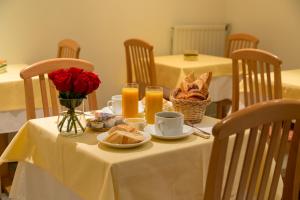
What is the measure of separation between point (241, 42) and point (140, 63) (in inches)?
42.2

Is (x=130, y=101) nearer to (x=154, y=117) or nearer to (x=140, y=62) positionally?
(x=154, y=117)

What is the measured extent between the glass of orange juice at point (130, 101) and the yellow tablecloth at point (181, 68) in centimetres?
149

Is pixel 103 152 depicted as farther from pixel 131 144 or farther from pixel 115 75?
pixel 115 75

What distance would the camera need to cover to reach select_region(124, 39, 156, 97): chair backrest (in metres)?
3.22

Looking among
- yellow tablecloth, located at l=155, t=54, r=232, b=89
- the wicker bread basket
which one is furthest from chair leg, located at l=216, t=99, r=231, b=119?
the wicker bread basket

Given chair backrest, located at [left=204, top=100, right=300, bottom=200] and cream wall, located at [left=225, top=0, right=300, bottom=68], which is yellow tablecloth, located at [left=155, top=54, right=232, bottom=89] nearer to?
cream wall, located at [left=225, top=0, right=300, bottom=68]

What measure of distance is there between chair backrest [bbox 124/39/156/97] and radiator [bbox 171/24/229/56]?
81 cm

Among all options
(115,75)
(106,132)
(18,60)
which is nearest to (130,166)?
(106,132)

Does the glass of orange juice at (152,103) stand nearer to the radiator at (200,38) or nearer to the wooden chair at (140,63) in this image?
the wooden chair at (140,63)

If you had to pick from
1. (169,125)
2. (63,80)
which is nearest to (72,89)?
(63,80)

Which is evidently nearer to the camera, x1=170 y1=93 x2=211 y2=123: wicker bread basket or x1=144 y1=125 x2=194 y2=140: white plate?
x1=144 y1=125 x2=194 y2=140: white plate

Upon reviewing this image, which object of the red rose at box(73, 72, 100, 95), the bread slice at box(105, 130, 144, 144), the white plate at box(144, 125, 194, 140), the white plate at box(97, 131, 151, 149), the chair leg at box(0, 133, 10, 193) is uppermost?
the red rose at box(73, 72, 100, 95)

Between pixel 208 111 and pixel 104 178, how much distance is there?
120 inches

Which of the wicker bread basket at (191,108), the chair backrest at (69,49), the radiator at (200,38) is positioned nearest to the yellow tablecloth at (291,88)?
the wicker bread basket at (191,108)
